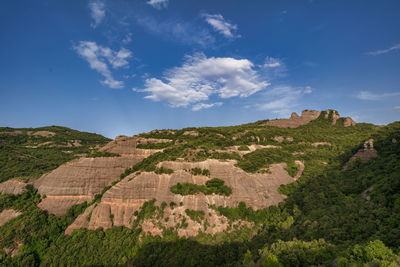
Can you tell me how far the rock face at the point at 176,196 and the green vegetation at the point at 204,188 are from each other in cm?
68

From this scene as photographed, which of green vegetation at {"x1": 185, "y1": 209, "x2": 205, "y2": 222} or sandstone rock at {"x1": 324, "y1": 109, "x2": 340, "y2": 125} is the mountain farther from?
sandstone rock at {"x1": 324, "y1": 109, "x2": 340, "y2": 125}

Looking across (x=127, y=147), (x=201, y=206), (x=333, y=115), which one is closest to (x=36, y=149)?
(x=127, y=147)

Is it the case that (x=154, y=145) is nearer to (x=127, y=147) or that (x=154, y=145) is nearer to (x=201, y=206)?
(x=127, y=147)

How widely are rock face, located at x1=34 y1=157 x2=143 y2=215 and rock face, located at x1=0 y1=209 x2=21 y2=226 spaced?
4.73m

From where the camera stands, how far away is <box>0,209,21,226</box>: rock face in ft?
128

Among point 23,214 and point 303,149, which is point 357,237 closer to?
point 303,149

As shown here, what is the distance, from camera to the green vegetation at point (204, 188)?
3772 cm

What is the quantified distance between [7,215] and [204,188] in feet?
137

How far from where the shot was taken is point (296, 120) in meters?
81.5

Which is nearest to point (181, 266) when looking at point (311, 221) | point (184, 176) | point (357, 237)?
point (184, 176)

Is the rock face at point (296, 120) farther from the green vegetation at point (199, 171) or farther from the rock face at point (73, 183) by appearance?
the rock face at point (73, 183)

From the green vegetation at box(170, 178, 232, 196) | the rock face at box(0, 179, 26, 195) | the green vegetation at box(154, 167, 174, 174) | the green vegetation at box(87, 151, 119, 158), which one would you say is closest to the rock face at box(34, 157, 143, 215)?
the green vegetation at box(87, 151, 119, 158)

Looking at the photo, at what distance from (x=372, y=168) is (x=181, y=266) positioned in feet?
121

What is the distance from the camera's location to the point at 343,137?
63750mm
